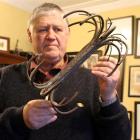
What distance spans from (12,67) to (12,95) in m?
0.13

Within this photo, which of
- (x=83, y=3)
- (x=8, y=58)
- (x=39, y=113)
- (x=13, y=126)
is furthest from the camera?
(x=83, y=3)

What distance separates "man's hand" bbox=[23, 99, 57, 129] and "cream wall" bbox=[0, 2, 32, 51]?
2.31 meters

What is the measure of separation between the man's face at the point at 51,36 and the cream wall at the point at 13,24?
6.64ft

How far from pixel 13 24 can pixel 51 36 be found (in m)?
2.24

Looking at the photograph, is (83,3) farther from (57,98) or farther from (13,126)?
(13,126)

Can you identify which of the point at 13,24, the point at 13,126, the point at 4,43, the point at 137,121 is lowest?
the point at 137,121

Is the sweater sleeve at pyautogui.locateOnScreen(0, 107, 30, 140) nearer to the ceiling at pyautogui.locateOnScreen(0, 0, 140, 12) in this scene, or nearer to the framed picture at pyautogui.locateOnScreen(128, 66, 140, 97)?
the framed picture at pyautogui.locateOnScreen(128, 66, 140, 97)

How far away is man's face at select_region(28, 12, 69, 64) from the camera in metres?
0.92

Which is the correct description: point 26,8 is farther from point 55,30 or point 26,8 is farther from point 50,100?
point 50,100

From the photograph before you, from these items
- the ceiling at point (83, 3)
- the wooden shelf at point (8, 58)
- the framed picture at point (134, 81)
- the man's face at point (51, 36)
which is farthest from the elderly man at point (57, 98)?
Answer: the ceiling at point (83, 3)

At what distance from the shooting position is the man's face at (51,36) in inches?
36.2

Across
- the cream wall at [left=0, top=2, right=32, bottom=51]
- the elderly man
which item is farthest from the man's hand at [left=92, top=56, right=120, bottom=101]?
the cream wall at [left=0, top=2, right=32, bottom=51]

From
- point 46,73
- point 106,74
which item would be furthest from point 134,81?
point 106,74

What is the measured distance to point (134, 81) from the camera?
2.71m
